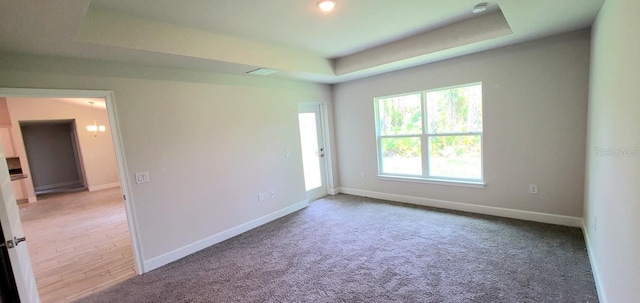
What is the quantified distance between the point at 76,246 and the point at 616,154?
241 inches

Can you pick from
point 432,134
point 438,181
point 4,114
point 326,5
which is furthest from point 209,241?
point 4,114

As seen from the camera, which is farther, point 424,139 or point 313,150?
point 313,150

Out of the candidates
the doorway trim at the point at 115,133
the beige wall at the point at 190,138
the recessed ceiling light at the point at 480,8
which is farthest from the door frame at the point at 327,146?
the doorway trim at the point at 115,133

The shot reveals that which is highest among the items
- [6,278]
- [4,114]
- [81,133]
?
[4,114]

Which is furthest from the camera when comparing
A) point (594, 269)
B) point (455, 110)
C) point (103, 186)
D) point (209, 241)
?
point (103, 186)

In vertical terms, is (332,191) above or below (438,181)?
below

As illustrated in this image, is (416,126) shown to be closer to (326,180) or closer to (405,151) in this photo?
(405,151)

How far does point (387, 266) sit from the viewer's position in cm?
281

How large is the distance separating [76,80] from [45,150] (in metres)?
9.00

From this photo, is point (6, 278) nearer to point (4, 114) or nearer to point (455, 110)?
point (455, 110)

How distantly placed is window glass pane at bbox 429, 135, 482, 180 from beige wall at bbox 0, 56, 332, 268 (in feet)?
7.93

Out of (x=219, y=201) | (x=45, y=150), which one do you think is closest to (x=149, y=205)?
(x=219, y=201)

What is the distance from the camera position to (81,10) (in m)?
1.69

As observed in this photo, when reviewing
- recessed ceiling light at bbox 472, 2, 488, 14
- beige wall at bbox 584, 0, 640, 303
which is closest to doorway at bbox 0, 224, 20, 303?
beige wall at bbox 584, 0, 640, 303
